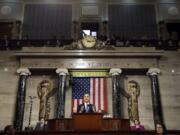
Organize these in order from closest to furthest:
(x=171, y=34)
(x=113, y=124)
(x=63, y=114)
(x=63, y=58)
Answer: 1. (x=113, y=124)
2. (x=63, y=114)
3. (x=63, y=58)
4. (x=171, y=34)

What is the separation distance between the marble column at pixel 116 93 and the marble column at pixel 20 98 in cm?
491

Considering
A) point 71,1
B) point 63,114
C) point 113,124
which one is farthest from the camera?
point 71,1

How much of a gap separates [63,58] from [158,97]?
5.86 metres

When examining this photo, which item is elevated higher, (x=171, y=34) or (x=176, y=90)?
(x=171, y=34)

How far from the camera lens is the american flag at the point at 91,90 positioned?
18.8 metres

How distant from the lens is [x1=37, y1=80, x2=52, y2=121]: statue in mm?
19000

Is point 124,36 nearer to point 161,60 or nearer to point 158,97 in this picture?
point 161,60

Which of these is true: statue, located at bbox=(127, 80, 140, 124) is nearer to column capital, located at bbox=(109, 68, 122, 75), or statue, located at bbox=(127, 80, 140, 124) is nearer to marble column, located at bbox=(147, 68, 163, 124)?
marble column, located at bbox=(147, 68, 163, 124)

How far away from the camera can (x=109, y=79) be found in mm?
19750

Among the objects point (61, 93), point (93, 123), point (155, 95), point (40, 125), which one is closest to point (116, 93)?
point (155, 95)

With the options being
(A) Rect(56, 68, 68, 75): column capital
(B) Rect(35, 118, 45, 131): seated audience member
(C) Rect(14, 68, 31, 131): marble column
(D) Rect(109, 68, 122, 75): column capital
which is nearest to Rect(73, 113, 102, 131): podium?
(B) Rect(35, 118, 45, 131): seated audience member

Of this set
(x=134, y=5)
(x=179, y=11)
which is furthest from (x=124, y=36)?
(x=179, y=11)

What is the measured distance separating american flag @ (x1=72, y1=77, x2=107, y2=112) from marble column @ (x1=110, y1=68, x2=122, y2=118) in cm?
59

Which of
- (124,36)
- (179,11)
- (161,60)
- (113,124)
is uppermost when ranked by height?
(179,11)
